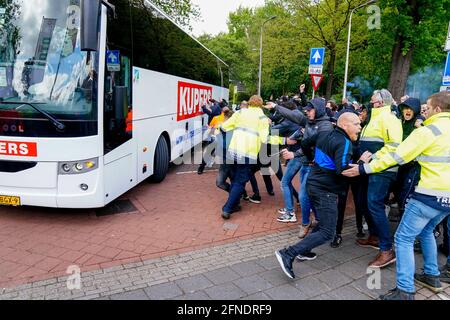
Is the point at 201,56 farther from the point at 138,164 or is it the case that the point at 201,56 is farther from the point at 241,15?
the point at 241,15

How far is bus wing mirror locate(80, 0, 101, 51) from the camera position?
4266mm

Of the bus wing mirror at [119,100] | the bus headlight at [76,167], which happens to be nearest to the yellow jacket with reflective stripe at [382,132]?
the bus wing mirror at [119,100]

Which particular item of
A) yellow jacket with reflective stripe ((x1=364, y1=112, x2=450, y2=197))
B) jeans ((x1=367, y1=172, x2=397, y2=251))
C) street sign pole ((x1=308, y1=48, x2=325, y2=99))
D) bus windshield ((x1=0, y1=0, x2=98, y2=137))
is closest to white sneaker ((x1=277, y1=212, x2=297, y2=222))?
jeans ((x1=367, y1=172, x2=397, y2=251))

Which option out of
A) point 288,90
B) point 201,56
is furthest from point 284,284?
point 288,90

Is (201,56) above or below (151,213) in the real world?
above

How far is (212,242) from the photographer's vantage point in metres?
4.97

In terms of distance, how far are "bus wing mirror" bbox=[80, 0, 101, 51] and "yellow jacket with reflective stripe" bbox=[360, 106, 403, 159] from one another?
139 inches

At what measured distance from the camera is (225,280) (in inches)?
154

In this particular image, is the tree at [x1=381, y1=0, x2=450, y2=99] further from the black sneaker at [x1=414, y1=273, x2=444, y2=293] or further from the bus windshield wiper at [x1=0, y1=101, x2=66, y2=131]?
the bus windshield wiper at [x1=0, y1=101, x2=66, y2=131]

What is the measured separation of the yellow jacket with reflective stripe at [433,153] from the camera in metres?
3.30

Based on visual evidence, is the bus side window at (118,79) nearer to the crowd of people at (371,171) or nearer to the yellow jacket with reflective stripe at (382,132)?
the crowd of people at (371,171)

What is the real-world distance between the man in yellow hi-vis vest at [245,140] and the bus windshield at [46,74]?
2184 millimetres

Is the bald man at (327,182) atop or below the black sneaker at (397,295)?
atop
